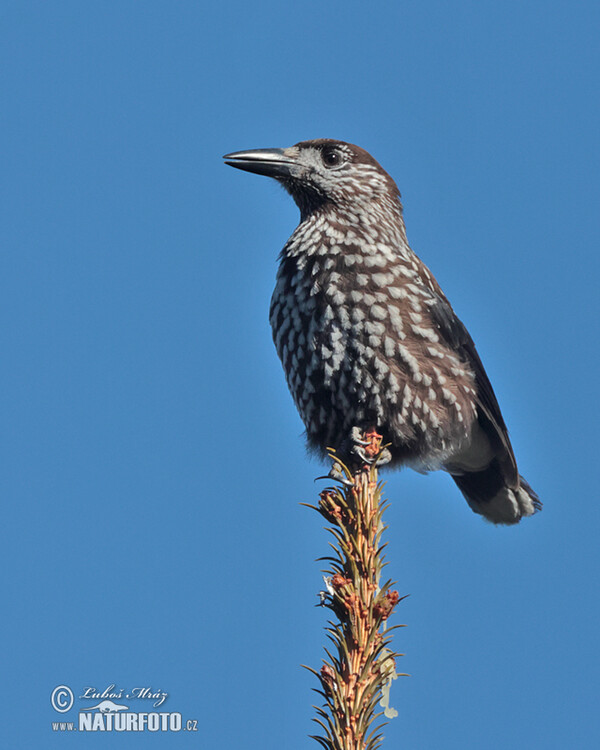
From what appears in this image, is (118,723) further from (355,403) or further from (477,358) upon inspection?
(477,358)

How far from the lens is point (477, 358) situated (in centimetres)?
585

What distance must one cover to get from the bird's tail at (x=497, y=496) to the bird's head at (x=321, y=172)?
2.05 metres

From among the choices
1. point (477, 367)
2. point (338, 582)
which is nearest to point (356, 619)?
point (338, 582)

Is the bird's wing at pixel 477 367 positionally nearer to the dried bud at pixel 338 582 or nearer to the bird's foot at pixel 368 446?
the bird's foot at pixel 368 446

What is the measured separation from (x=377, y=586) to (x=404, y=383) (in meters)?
1.75

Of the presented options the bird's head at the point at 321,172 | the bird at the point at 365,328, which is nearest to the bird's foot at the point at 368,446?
the bird at the point at 365,328

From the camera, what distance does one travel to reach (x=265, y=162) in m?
5.69

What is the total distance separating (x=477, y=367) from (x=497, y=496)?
1180 mm

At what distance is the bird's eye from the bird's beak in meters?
0.23

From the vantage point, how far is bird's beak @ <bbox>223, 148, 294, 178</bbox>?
564cm

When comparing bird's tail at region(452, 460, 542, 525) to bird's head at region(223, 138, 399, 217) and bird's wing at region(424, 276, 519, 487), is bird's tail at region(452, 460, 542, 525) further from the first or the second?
bird's head at region(223, 138, 399, 217)

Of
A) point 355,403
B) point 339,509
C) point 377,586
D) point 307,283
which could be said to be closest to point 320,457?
point 355,403

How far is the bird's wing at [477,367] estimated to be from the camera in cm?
550

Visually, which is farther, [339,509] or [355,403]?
[355,403]
